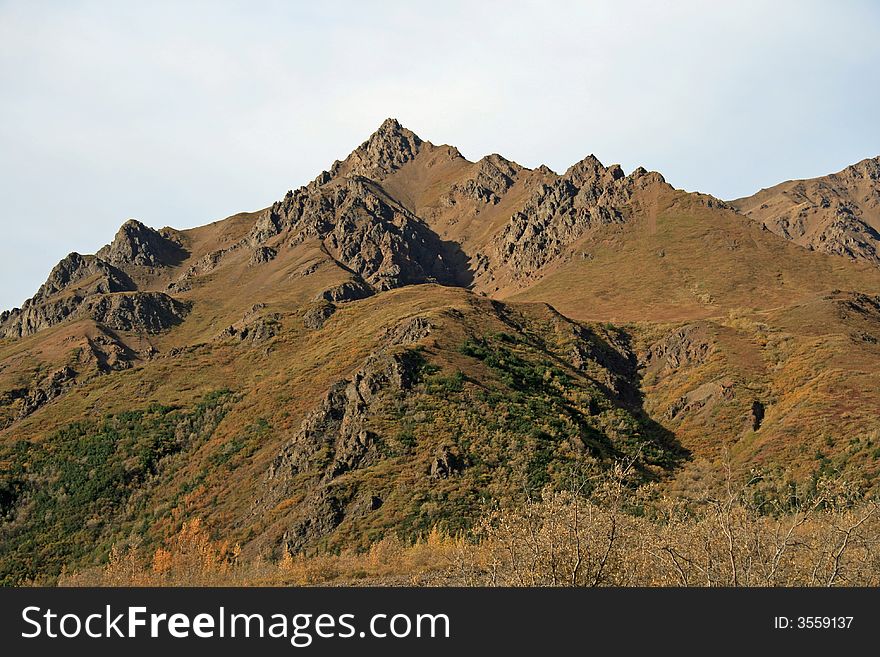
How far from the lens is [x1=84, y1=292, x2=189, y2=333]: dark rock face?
466ft

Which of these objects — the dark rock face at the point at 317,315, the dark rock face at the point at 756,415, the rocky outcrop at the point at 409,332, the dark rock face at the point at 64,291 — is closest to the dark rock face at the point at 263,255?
the dark rock face at the point at 64,291

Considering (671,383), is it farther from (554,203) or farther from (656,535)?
(554,203)

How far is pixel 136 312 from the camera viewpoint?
14500 centimetres

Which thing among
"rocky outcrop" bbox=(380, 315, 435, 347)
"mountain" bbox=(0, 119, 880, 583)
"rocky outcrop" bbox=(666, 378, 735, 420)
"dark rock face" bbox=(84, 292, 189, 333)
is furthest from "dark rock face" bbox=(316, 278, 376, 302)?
"rocky outcrop" bbox=(666, 378, 735, 420)

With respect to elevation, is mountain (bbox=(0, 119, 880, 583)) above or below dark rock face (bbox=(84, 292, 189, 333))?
below

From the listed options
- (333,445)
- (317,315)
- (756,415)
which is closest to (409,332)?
(333,445)

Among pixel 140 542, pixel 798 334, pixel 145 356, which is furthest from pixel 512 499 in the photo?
pixel 145 356

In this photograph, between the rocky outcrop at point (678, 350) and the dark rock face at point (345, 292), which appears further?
the dark rock face at point (345, 292)

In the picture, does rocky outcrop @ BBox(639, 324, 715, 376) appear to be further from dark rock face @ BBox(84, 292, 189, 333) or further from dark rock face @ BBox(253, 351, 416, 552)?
dark rock face @ BBox(84, 292, 189, 333)

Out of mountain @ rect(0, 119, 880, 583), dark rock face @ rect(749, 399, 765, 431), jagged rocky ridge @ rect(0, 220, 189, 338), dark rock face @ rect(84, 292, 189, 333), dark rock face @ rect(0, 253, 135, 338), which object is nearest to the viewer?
mountain @ rect(0, 119, 880, 583)

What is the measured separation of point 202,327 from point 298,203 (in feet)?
217

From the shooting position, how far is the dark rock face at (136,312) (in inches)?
5595

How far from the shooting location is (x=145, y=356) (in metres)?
129

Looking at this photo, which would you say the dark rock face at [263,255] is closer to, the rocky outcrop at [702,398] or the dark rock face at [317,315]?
the dark rock face at [317,315]
